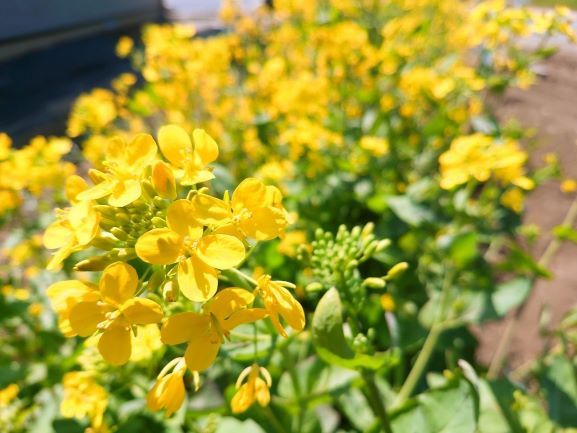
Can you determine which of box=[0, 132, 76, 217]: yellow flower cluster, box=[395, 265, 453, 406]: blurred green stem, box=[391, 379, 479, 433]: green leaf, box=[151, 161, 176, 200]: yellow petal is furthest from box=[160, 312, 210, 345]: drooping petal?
box=[0, 132, 76, 217]: yellow flower cluster

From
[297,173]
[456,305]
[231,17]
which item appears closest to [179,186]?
[456,305]

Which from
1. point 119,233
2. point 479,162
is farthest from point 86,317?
point 479,162

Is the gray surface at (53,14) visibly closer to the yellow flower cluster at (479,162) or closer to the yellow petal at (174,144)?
the yellow flower cluster at (479,162)

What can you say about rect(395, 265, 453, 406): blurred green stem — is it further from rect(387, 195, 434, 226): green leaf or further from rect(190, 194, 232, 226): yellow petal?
rect(190, 194, 232, 226): yellow petal

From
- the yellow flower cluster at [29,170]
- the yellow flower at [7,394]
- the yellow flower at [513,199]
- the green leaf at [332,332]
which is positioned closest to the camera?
the green leaf at [332,332]

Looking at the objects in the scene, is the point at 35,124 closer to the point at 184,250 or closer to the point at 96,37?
the point at 184,250

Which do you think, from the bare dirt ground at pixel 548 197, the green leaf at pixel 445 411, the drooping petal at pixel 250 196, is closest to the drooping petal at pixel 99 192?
the drooping petal at pixel 250 196
